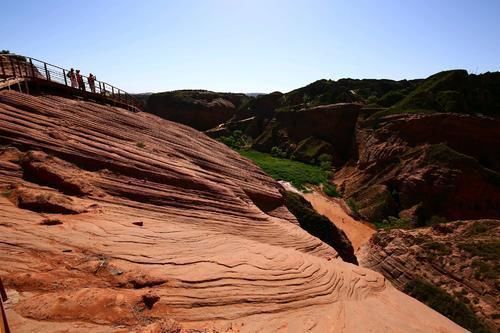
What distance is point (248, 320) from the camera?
7445 mm

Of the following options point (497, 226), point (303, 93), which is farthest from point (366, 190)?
point (303, 93)

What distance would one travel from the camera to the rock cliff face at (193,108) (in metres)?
81.8

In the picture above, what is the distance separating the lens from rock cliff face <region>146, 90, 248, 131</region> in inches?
3219

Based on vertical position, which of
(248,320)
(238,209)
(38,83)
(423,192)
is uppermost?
(38,83)

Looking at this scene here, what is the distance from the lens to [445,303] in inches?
631

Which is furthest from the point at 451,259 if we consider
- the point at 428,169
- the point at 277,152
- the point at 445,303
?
the point at 277,152

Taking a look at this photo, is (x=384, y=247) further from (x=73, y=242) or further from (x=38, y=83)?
(x=38, y=83)

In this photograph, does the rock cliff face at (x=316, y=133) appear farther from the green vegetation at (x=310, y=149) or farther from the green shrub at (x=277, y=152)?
the green shrub at (x=277, y=152)

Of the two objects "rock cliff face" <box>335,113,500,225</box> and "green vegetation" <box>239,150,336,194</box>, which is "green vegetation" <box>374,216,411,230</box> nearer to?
"rock cliff face" <box>335,113,500,225</box>

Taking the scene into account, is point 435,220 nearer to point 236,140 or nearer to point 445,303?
point 445,303

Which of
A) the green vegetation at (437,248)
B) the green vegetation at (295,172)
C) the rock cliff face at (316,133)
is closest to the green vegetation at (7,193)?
the green vegetation at (437,248)

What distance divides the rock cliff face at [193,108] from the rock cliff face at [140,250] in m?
66.4

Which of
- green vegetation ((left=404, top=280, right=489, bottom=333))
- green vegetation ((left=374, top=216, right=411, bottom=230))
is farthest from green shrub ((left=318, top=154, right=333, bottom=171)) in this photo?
green vegetation ((left=404, top=280, right=489, bottom=333))

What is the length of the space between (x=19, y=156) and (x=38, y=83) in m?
8.47
